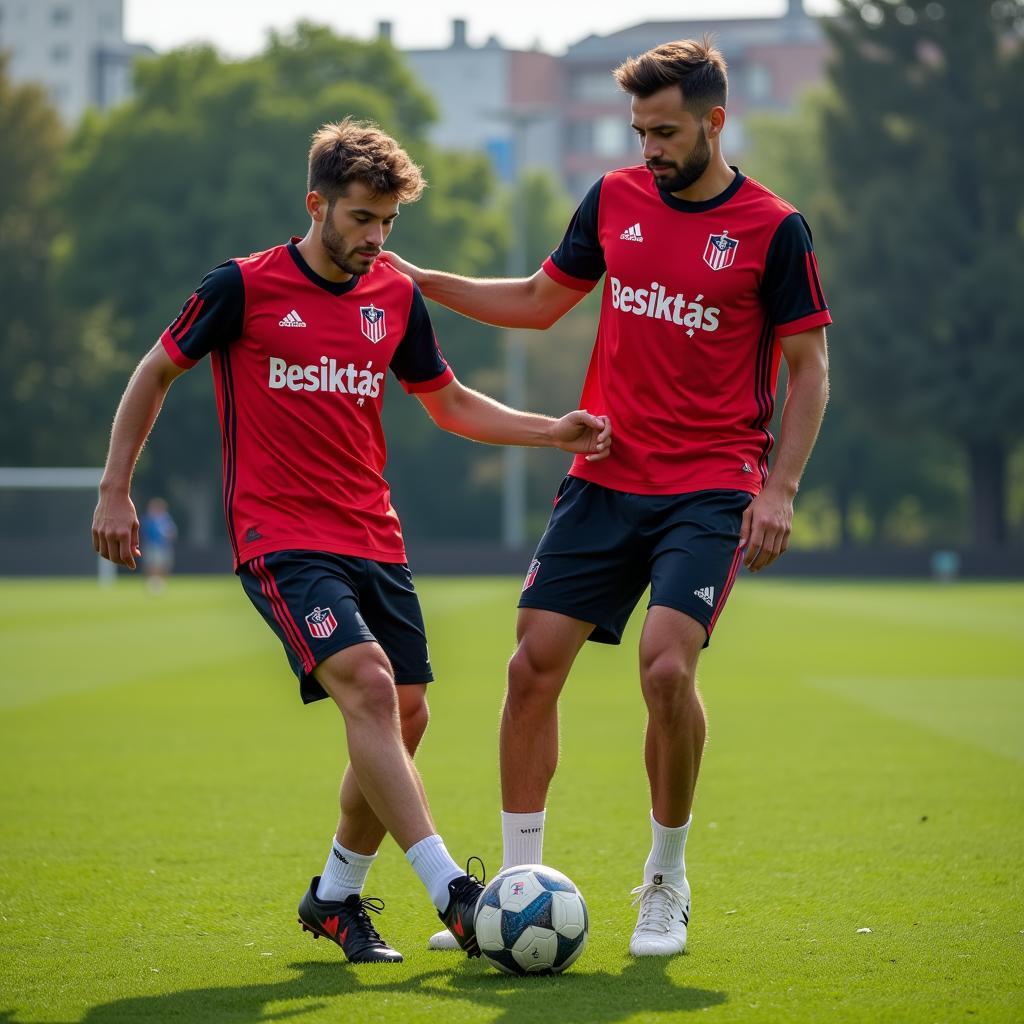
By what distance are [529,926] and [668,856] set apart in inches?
28.9

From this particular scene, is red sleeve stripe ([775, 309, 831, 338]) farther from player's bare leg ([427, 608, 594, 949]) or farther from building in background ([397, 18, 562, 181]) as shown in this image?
building in background ([397, 18, 562, 181])

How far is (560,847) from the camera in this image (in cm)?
723

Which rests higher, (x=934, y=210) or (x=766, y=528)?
(x=934, y=210)

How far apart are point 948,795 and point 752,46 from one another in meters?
93.3

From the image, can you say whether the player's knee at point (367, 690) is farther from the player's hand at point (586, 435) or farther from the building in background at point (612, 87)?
the building in background at point (612, 87)

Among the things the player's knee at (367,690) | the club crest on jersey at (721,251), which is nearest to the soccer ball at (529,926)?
the player's knee at (367,690)

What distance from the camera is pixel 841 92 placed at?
47.9 meters

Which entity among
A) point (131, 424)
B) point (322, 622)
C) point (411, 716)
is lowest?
point (411, 716)

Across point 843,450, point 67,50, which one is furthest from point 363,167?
point 67,50

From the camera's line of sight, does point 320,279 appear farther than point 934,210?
No

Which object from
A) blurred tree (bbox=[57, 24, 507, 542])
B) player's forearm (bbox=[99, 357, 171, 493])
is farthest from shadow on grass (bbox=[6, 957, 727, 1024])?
blurred tree (bbox=[57, 24, 507, 542])

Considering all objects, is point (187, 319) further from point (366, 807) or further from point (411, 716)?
point (366, 807)

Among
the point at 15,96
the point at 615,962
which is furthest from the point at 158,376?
the point at 15,96

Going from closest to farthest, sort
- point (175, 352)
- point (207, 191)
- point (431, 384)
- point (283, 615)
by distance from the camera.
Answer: point (283, 615) < point (175, 352) < point (431, 384) < point (207, 191)
